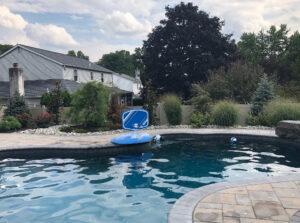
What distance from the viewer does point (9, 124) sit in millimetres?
15008

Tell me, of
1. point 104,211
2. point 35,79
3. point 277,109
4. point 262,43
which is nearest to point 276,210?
point 104,211

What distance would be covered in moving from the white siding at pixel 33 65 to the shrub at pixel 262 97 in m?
18.7

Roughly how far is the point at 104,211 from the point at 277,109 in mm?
10183

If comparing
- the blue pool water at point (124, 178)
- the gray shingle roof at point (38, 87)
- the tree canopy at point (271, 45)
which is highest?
the tree canopy at point (271, 45)

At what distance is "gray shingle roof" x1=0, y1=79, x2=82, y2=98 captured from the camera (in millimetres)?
26625

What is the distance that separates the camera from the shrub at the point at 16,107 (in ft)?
55.3

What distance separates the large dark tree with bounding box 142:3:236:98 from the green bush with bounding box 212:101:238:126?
13838 millimetres

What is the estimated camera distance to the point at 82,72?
32844 millimetres

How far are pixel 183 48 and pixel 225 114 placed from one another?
16.1m

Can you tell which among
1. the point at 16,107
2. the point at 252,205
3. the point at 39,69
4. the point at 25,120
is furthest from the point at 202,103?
the point at 39,69

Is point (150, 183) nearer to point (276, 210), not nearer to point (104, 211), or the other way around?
point (104, 211)

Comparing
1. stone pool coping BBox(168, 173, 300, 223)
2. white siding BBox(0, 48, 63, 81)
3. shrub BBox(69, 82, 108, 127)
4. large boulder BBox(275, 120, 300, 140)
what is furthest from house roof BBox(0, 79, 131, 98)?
stone pool coping BBox(168, 173, 300, 223)

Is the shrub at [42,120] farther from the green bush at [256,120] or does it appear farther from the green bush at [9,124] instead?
the green bush at [256,120]

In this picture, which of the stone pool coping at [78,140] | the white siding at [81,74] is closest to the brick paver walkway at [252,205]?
the stone pool coping at [78,140]
